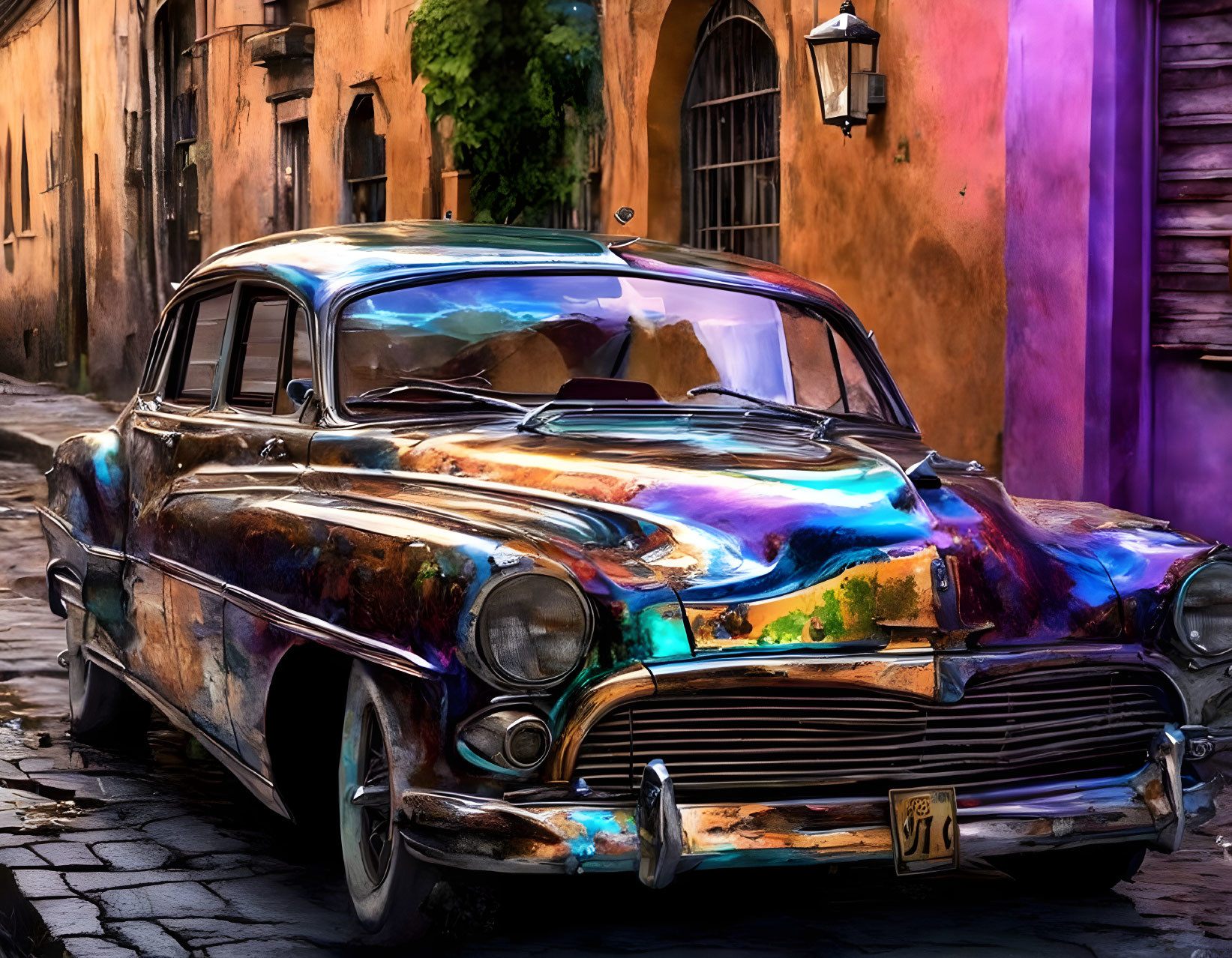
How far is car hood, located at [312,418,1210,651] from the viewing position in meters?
3.72

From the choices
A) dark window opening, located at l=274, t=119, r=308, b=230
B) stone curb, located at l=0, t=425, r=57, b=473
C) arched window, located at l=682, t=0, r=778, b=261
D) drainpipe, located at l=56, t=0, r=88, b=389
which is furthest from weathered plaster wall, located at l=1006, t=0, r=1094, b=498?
drainpipe, located at l=56, t=0, r=88, b=389

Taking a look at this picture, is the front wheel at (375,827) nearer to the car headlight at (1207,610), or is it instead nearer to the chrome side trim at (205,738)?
the chrome side trim at (205,738)

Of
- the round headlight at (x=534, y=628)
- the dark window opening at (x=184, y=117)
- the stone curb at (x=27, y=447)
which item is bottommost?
the stone curb at (x=27, y=447)

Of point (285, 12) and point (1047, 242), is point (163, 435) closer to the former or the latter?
point (1047, 242)

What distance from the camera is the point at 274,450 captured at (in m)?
4.85

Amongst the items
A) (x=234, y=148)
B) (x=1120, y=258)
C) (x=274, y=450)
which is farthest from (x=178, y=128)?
(x=274, y=450)

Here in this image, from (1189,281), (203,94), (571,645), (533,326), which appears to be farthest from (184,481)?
(203,94)

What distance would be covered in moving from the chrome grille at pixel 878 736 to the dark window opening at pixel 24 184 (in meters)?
→ 28.3

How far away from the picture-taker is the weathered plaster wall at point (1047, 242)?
29.0 ft

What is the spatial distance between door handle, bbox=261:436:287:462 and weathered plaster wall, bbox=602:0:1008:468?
531 cm

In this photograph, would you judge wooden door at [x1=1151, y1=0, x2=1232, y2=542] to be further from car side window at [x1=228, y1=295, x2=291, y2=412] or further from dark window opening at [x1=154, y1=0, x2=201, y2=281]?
dark window opening at [x1=154, y1=0, x2=201, y2=281]

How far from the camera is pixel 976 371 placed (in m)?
9.67

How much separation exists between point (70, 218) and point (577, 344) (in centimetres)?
2330

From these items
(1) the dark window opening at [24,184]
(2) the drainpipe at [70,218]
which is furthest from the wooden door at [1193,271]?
(1) the dark window opening at [24,184]
